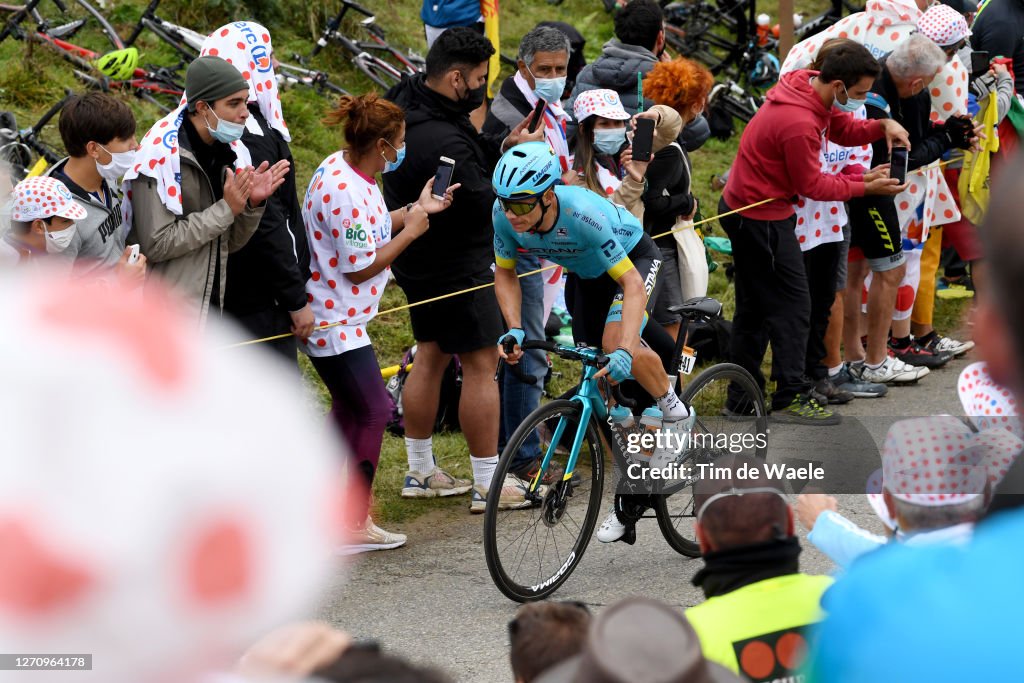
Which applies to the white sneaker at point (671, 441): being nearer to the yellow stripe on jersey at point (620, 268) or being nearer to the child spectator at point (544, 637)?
the yellow stripe on jersey at point (620, 268)

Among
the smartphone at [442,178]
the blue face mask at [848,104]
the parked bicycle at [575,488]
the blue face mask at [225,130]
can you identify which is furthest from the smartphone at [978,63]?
the blue face mask at [225,130]

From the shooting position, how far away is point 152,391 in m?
1.07

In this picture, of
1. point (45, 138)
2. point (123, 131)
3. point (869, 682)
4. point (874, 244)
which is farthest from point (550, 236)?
point (45, 138)

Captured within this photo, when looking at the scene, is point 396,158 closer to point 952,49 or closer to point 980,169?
point 952,49

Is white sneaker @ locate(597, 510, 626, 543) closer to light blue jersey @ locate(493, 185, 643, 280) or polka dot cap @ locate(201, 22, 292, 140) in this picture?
light blue jersey @ locate(493, 185, 643, 280)

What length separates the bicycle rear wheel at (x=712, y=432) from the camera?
5340 millimetres

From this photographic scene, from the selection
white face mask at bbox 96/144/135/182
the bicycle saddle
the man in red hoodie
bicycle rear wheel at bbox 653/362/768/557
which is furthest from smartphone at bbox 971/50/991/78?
white face mask at bbox 96/144/135/182

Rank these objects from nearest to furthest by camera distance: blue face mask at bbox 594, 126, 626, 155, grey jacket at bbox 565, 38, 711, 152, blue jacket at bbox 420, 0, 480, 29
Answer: blue face mask at bbox 594, 126, 626, 155 → grey jacket at bbox 565, 38, 711, 152 → blue jacket at bbox 420, 0, 480, 29

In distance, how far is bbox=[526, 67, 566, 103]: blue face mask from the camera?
20.4 ft

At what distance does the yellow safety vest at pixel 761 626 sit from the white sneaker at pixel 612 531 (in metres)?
3.05

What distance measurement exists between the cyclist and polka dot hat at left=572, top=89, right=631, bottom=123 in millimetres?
1055

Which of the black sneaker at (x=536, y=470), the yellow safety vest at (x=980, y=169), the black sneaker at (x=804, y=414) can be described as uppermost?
the yellow safety vest at (x=980, y=169)

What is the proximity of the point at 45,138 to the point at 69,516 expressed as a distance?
7754 millimetres

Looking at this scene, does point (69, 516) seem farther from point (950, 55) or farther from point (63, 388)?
point (950, 55)
